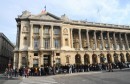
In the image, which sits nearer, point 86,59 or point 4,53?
point 86,59

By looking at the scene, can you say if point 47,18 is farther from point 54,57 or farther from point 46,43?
point 54,57

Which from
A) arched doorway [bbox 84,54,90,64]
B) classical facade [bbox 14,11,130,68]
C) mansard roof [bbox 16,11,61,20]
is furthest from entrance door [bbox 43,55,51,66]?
arched doorway [bbox 84,54,90,64]

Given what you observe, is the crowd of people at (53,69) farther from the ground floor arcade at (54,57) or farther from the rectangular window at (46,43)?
the rectangular window at (46,43)

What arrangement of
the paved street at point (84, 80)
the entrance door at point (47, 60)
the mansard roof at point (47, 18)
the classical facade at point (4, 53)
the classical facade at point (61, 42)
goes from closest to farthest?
the paved street at point (84, 80) < the classical facade at point (61, 42) < the entrance door at point (47, 60) < the mansard roof at point (47, 18) < the classical facade at point (4, 53)

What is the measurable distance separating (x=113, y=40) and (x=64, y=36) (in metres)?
20.3

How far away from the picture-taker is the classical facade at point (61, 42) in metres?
47.1

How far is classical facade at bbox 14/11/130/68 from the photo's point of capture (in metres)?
47.1

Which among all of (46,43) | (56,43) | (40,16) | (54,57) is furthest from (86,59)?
(40,16)

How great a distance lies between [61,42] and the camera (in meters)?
49.7

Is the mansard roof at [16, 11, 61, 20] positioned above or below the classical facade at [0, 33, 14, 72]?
above

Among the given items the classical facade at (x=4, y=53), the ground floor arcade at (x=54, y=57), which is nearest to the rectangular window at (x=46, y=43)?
the ground floor arcade at (x=54, y=57)

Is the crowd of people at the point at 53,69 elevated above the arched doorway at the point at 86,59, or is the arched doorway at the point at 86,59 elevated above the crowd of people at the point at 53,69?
the arched doorway at the point at 86,59

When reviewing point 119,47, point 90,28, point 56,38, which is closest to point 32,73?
point 56,38

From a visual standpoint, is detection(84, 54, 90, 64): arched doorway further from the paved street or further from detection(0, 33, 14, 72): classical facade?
the paved street
